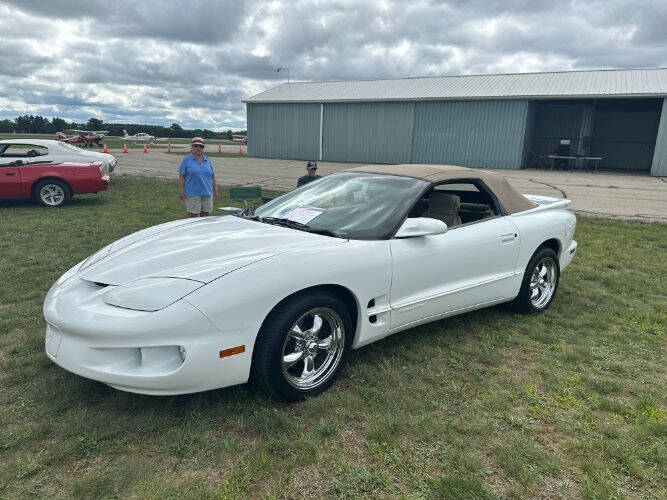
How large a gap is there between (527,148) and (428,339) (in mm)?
24025

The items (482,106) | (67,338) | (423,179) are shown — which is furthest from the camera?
(482,106)

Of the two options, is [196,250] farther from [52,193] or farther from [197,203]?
[52,193]

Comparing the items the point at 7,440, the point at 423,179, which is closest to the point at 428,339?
the point at 423,179

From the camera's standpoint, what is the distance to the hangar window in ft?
33.3

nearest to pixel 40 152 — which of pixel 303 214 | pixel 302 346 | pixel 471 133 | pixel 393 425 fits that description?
pixel 303 214

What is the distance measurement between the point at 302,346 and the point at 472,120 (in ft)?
76.8

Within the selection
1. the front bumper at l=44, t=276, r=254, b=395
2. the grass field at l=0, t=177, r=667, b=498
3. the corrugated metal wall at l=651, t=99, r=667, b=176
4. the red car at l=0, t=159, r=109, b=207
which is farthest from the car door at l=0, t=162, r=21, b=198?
the corrugated metal wall at l=651, t=99, r=667, b=176

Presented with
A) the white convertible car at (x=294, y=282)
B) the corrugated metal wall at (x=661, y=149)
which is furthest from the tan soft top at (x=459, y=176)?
the corrugated metal wall at (x=661, y=149)

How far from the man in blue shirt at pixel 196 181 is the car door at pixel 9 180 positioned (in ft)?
17.5

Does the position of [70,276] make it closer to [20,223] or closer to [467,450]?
[467,450]

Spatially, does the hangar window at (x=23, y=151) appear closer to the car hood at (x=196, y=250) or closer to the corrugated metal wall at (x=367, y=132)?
the car hood at (x=196, y=250)

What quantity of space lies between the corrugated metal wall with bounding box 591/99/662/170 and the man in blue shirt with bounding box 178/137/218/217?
2688cm

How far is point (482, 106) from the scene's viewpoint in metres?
23.8

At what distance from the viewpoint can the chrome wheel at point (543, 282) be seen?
462 cm
